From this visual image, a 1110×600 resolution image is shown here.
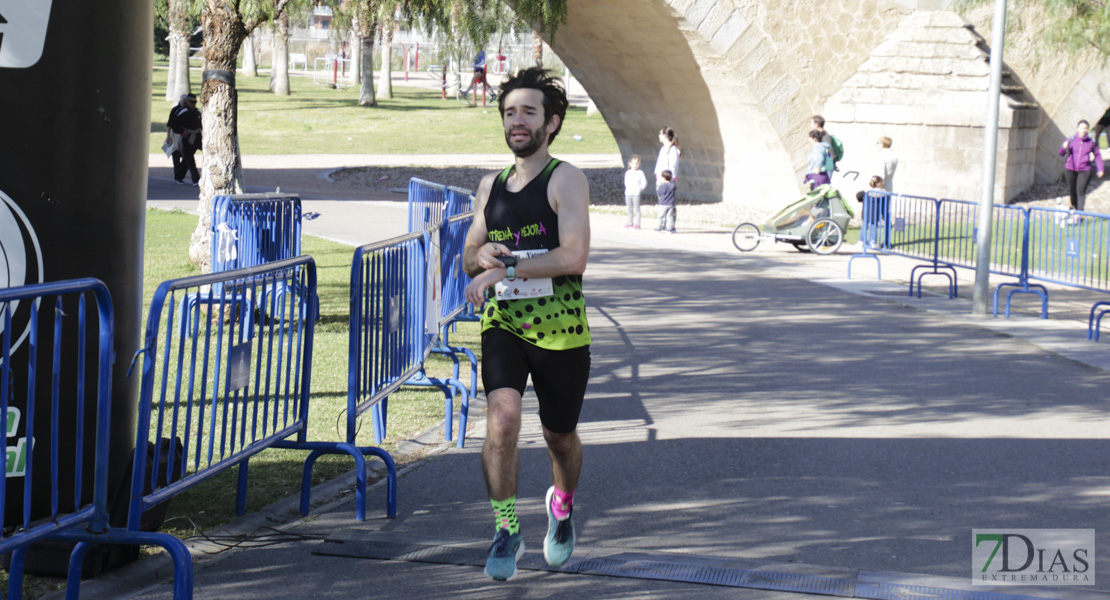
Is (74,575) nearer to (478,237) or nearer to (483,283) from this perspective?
(483,283)

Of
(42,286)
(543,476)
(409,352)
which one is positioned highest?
(42,286)

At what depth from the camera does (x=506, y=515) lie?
460cm

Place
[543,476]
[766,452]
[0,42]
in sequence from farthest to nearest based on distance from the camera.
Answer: [766,452]
[543,476]
[0,42]

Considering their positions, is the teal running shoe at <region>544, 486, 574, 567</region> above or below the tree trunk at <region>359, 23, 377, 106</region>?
below

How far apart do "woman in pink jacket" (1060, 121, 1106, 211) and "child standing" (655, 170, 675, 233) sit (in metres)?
6.80

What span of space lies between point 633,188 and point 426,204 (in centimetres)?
754

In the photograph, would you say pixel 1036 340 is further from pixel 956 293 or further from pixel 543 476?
pixel 543 476

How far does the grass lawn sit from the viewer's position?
34.6 meters

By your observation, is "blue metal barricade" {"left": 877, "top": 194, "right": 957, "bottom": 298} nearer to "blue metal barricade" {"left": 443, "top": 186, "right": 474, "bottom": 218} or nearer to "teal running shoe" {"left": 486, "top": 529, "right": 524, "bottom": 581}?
"blue metal barricade" {"left": 443, "top": 186, "right": 474, "bottom": 218}

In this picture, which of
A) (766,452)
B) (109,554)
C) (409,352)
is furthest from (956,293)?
(109,554)

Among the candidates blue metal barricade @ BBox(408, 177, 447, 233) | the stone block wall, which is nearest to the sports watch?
blue metal barricade @ BBox(408, 177, 447, 233)

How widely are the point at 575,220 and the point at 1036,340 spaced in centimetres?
757

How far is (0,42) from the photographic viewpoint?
4367 mm

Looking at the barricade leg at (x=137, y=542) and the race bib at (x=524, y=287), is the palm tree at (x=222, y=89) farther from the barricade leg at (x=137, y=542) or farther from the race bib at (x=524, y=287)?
the barricade leg at (x=137, y=542)
